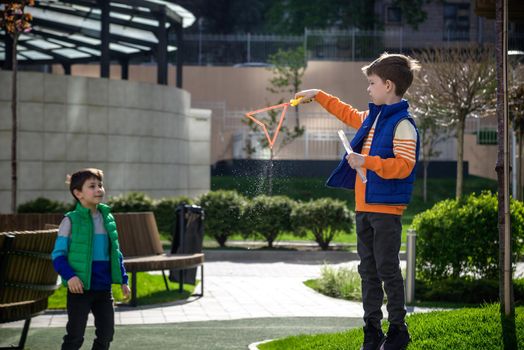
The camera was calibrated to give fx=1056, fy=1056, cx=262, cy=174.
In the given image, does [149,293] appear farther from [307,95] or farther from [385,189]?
[385,189]

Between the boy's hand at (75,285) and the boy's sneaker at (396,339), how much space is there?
2.01 m

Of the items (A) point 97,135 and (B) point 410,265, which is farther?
(A) point 97,135

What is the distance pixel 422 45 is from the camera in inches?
2151

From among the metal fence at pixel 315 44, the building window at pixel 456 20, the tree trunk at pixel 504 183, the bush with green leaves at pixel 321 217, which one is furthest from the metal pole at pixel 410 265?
the building window at pixel 456 20

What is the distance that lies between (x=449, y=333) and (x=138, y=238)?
23.1ft

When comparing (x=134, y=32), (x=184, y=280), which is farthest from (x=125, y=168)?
(x=184, y=280)

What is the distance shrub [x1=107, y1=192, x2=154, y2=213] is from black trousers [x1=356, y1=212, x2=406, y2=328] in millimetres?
17448

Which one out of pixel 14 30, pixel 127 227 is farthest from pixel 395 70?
pixel 14 30

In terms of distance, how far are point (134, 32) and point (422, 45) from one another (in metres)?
25.9

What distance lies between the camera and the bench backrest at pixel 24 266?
8.02 m

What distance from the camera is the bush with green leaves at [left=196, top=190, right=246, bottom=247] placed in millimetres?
23375

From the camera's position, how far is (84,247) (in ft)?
22.7

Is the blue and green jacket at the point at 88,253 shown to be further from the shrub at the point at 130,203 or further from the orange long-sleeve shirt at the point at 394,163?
the shrub at the point at 130,203

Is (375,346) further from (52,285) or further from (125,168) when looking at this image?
(125,168)
